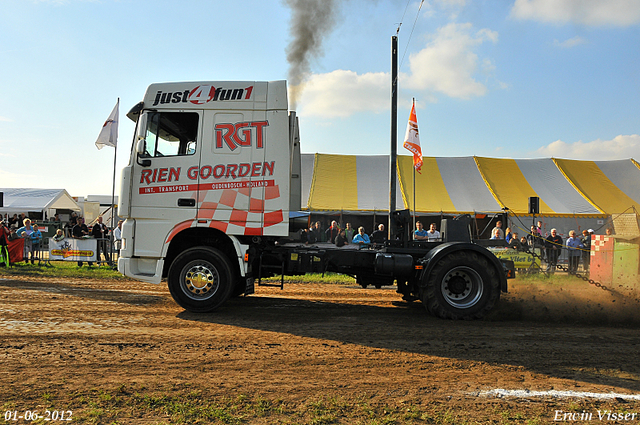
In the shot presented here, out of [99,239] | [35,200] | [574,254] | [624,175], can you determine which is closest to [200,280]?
[99,239]

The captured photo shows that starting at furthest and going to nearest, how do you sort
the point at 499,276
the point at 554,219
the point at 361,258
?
the point at 554,219 → the point at 361,258 → the point at 499,276

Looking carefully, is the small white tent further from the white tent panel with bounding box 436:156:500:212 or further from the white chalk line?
the white chalk line

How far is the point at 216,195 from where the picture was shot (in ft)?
22.6

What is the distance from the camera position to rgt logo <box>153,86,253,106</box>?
22.9 ft

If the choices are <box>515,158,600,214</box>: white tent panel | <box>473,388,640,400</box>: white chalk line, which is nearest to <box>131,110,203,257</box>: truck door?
<box>473,388,640,400</box>: white chalk line

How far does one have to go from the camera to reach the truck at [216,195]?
6875mm

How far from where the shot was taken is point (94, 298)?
8.18 m

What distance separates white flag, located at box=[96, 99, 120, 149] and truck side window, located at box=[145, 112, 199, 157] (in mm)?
9719

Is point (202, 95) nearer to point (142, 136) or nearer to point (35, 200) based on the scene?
point (142, 136)

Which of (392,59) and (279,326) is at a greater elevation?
(392,59)

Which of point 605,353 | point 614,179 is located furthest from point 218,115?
point 614,179

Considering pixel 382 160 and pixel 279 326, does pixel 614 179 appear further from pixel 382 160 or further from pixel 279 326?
pixel 279 326

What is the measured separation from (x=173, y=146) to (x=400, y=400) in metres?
5.23

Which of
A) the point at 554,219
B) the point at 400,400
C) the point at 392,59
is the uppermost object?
the point at 392,59
